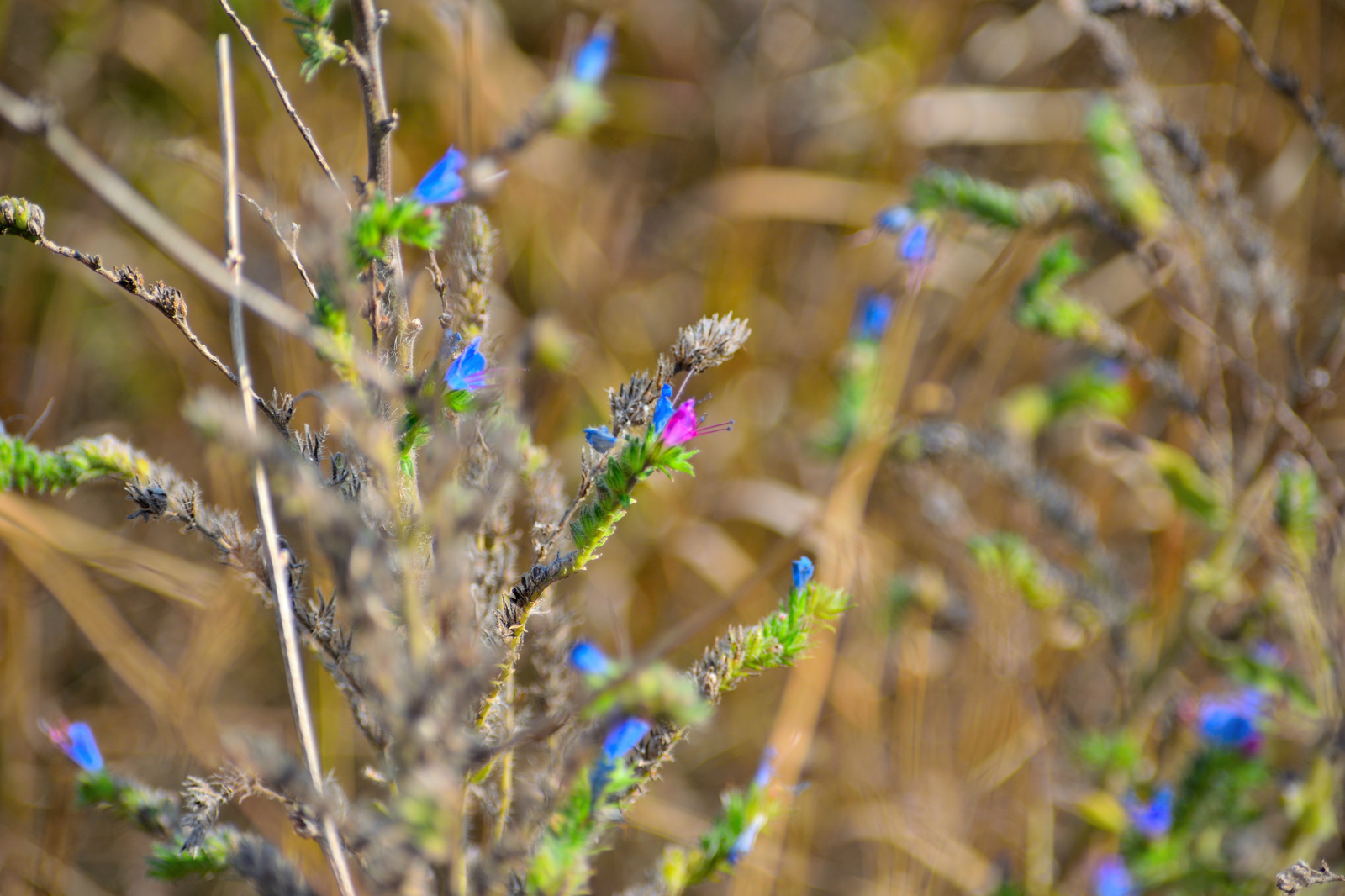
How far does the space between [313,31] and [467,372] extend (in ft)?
0.92

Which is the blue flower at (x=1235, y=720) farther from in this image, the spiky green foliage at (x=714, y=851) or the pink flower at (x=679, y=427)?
the pink flower at (x=679, y=427)

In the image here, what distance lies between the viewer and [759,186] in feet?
7.76

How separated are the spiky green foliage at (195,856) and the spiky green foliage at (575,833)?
27 cm

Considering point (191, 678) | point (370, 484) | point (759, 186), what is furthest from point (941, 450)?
point (191, 678)

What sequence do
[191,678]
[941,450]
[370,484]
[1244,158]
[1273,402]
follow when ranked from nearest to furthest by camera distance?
[370,484] → [1273,402] → [941,450] → [191,678] → [1244,158]

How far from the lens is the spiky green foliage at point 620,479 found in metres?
0.63

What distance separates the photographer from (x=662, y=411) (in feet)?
2.09

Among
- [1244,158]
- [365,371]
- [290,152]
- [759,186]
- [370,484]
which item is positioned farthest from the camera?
[1244,158]

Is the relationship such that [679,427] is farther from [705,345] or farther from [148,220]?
[148,220]

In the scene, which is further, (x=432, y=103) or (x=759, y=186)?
(x=432, y=103)

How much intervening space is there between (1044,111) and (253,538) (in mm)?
2640

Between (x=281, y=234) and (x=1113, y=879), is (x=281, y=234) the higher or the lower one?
the higher one

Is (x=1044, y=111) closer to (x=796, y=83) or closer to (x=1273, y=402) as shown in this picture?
(x=796, y=83)

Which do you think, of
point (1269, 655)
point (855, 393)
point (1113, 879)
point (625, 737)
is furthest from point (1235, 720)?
point (625, 737)
